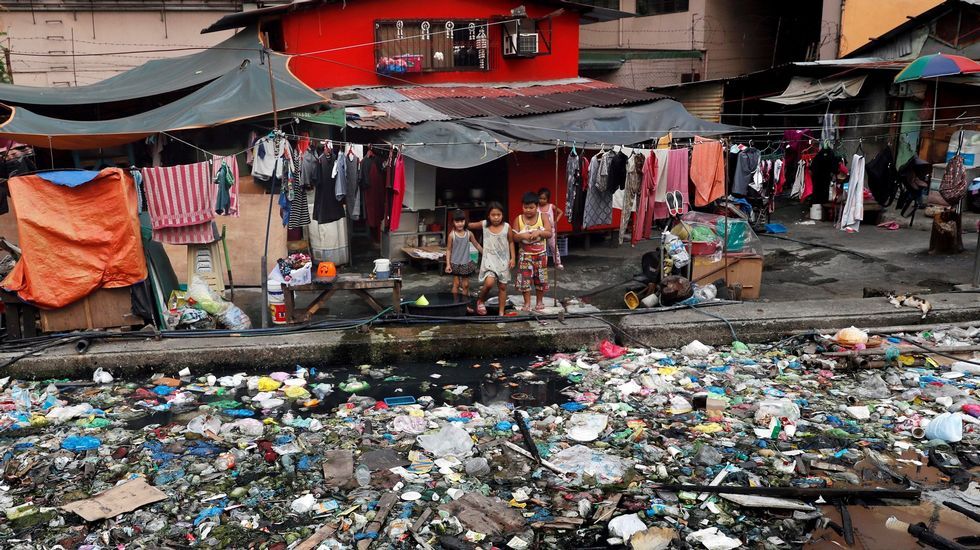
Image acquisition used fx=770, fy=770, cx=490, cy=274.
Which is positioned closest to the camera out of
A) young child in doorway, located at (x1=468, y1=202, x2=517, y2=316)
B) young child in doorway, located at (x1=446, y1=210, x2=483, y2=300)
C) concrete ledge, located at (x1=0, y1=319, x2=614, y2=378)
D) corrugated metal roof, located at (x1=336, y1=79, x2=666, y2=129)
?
concrete ledge, located at (x1=0, y1=319, x2=614, y2=378)

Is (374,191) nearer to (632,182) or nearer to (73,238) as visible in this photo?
(632,182)

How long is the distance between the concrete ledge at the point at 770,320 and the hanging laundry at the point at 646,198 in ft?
5.73

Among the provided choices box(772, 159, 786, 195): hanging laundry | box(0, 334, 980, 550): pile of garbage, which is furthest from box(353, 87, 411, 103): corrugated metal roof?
box(772, 159, 786, 195): hanging laundry

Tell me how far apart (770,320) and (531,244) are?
9.42 ft

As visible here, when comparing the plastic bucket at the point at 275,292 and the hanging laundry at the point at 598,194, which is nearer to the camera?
the plastic bucket at the point at 275,292

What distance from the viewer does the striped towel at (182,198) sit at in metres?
8.65

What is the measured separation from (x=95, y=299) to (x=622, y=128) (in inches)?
311

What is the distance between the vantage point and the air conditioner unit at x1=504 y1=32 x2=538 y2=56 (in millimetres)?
14320

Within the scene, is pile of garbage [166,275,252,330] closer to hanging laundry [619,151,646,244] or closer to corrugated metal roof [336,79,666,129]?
corrugated metal roof [336,79,666,129]

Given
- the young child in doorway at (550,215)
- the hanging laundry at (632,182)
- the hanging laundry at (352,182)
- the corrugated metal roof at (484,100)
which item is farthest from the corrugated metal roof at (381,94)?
the hanging laundry at (632,182)

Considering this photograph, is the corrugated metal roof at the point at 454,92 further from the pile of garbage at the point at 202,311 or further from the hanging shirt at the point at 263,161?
the pile of garbage at the point at 202,311

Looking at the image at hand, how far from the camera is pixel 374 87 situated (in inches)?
534

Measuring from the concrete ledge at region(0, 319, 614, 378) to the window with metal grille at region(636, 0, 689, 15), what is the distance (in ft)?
51.2

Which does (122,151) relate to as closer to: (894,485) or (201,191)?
→ (201,191)
